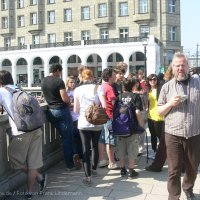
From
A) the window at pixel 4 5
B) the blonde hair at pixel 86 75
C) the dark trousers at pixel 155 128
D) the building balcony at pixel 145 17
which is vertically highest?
the window at pixel 4 5

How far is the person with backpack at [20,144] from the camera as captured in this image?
5.01 m

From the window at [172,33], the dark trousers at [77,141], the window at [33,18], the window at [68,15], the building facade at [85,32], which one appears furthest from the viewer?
the window at [33,18]

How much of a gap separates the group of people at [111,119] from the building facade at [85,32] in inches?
1400

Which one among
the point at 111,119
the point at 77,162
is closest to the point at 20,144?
the point at 77,162

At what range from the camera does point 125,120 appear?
605cm

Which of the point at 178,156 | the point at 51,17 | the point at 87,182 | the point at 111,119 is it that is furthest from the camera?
the point at 51,17

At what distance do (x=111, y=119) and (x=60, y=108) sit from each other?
0.91m

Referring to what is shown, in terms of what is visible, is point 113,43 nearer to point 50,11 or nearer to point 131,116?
point 50,11

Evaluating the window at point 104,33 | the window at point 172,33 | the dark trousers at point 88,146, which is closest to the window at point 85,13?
the window at point 104,33

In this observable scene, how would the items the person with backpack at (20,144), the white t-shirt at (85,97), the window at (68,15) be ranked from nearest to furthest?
the person with backpack at (20,144) → the white t-shirt at (85,97) → the window at (68,15)

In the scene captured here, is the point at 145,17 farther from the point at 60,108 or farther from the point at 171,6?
the point at 60,108

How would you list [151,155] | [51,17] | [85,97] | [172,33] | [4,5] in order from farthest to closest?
[4,5] → [51,17] → [172,33] → [151,155] → [85,97]

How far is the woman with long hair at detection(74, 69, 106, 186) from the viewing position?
585cm

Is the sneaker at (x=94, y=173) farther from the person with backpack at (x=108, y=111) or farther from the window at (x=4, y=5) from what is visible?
the window at (x=4, y=5)
